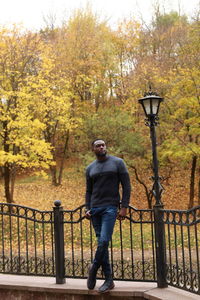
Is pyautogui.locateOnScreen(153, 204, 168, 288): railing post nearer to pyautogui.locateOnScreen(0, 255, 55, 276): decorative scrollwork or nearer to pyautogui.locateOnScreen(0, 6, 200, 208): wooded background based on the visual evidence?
pyautogui.locateOnScreen(0, 255, 55, 276): decorative scrollwork

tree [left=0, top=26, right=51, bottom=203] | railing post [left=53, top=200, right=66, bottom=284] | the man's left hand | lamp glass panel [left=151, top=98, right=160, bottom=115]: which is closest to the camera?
the man's left hand

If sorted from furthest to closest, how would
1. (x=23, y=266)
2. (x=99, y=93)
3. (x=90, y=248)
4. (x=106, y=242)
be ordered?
1. (x=99, y=93)
2. (x=90, y=248)
3. (x=23, y=266)
4. (x=106, y=242)

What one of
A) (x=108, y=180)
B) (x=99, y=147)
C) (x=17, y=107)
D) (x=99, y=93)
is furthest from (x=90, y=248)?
(x=99, y=93)

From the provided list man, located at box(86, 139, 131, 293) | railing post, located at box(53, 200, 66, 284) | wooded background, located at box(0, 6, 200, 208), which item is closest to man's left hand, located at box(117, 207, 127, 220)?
man, located at box(86, 139, 131, 293)

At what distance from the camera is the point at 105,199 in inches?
207

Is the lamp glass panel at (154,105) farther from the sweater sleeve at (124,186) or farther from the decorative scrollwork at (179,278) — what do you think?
the decorative scrollwork at (179,278)

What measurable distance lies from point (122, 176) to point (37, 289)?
214cm

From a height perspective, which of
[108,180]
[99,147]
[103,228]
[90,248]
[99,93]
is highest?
[99,93]

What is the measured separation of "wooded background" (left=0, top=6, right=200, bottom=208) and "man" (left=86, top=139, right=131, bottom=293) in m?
3.86

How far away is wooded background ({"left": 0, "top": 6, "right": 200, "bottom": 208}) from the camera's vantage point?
17.2 m

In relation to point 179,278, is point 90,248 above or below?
below

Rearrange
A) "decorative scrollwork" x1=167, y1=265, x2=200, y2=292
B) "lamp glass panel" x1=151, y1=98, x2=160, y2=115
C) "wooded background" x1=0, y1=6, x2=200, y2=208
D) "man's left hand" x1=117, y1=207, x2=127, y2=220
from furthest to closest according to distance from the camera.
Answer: "wooded background" x1=0, y1=6, x2=200, y2=208 → "lamp glass panel" x1=151, y1=98, x2=160, y2=115 → "man's left hand" x1=117, y1=207, x2=127, y2=220 → "decorative scrollwork" x1=167, y1=265, x2=200, y2=292

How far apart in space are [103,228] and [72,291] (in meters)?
1.11

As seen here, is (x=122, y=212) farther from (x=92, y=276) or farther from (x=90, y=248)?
(x=90, y=248)
